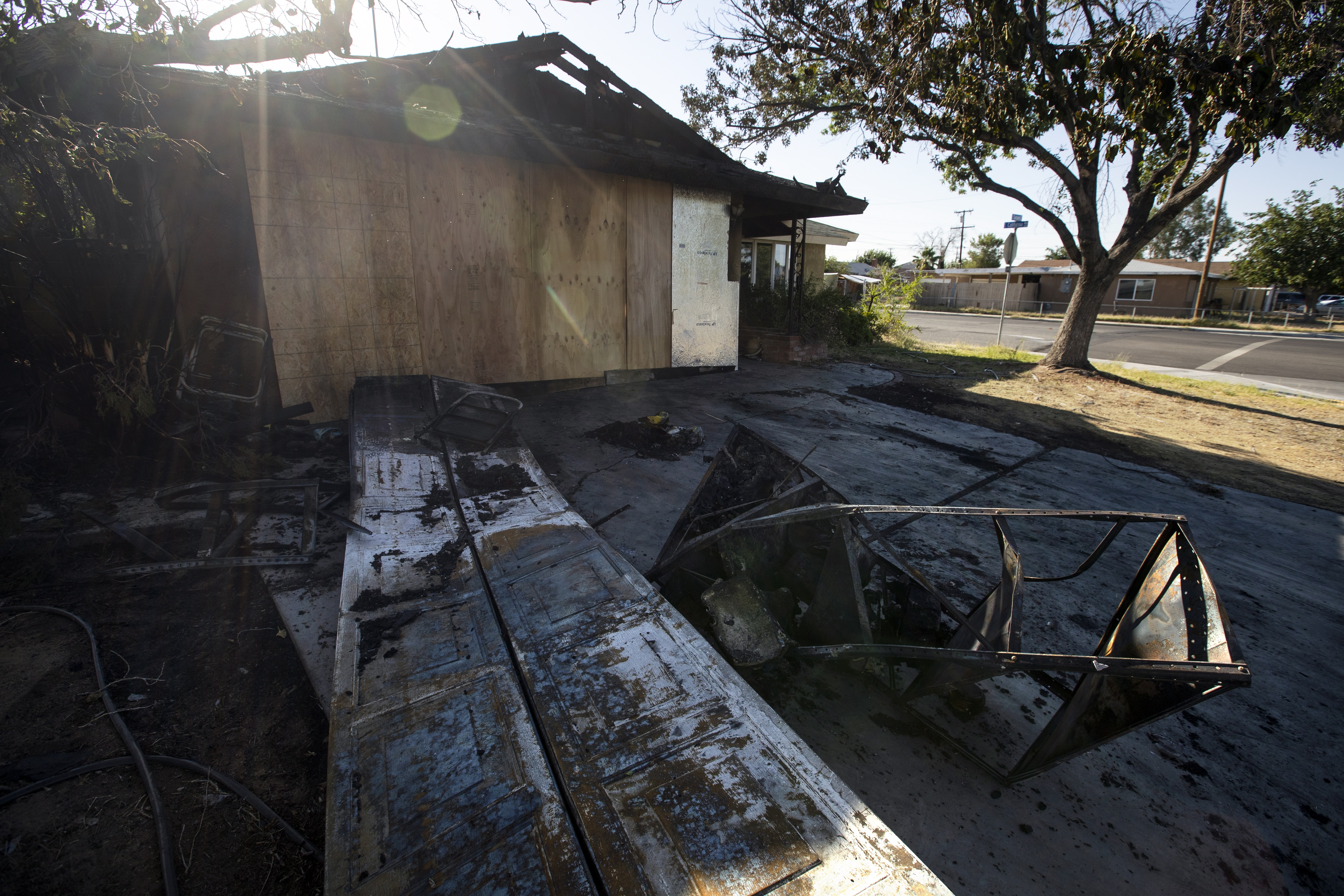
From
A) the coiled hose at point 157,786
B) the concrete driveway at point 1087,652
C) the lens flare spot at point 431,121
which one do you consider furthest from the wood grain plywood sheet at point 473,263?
the coiled hose at point 157,786

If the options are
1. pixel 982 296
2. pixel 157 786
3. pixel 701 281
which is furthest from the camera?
pixel 982 296

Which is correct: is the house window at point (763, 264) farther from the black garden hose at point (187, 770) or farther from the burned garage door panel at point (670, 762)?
the black garden hose at point (187, 770)

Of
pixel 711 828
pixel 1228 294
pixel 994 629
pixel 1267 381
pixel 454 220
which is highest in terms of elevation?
pixel 1228 294

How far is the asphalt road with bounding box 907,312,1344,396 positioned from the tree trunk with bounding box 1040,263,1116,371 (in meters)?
4.27

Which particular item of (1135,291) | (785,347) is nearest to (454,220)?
(785,347)

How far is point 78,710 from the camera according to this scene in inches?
85.4

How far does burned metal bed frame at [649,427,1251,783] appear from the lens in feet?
5.37

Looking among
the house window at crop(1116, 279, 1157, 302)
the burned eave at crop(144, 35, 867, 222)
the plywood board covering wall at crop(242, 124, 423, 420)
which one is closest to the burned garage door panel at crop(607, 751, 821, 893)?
the plywood board covering wall at crop(242, 124, 423, 420)

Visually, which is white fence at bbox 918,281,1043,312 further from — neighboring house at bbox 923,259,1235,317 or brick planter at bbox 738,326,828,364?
brick planter at bbox 738,326,828,364

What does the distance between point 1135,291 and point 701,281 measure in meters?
39.7

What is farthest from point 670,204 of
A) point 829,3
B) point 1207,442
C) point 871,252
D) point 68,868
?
point 871,252

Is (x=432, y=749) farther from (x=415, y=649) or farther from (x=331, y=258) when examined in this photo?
(x=331, y=258)

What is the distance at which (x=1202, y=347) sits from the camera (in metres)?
17.6

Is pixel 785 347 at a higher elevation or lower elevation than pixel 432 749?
higher
